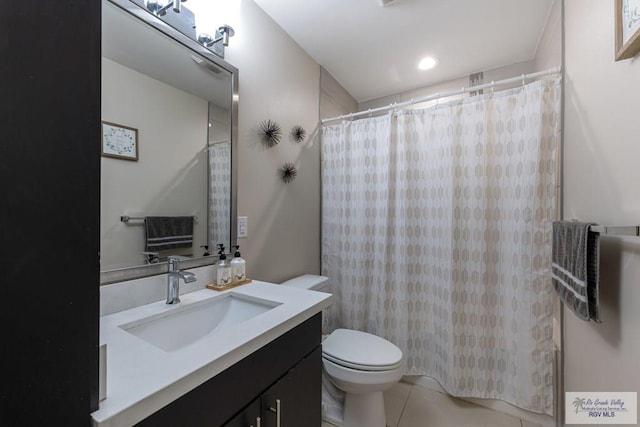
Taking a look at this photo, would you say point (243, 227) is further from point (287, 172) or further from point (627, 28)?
point (627, 28)

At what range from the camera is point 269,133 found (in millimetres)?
1687

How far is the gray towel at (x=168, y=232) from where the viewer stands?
111 cm

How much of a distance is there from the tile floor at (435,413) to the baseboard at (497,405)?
2 cm

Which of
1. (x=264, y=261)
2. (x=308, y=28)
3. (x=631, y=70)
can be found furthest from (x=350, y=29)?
(x=264, y=261)

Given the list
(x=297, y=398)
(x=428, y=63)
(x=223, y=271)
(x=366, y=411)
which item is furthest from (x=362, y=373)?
(x=428, y=63)

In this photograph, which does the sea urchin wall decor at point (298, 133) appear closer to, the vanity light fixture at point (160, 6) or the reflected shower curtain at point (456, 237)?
the reflected shower curtain at point (456, 237)

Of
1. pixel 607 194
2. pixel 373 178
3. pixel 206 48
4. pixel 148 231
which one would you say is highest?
pixel 206 48

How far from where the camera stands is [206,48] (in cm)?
130

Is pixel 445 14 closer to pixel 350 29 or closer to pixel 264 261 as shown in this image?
pixel 350 29

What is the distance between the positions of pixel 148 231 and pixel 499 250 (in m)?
1.87

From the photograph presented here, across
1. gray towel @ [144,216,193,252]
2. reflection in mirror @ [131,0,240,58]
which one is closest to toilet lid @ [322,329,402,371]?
gray towel @ [144,216,193,252]

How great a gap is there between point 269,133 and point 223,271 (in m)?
0.89

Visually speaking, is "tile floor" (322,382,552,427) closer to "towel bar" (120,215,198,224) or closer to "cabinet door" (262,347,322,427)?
"cabinet door" (262,347,322,427)

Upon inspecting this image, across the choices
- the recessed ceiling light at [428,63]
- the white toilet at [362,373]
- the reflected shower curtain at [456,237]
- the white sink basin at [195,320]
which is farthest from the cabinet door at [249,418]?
the recessed ceiling light at [428,63]
